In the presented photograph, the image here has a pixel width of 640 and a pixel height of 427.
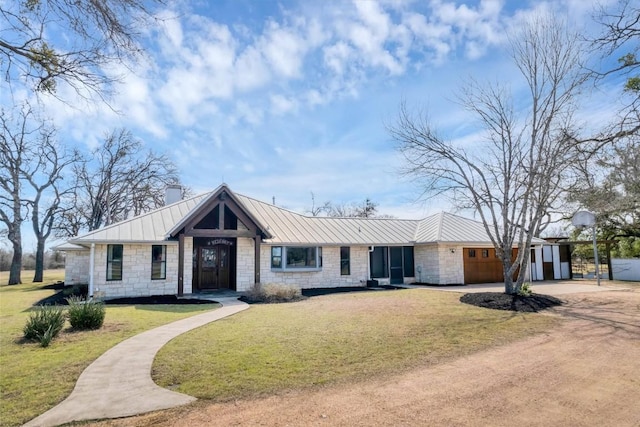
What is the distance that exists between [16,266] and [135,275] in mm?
17322

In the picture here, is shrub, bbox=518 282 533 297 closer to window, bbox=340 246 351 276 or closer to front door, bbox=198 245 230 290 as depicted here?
window, bbox=340 246 351 276

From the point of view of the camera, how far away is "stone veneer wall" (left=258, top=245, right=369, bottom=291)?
1770cm

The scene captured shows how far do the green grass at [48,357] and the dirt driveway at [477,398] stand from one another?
4.60ft

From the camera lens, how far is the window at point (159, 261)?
15.7 m

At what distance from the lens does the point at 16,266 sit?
26.4 meters

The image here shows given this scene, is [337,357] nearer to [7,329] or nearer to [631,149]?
[631,149]

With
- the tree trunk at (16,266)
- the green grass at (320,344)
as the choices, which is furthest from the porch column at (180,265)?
the tree trunk at (16,266)

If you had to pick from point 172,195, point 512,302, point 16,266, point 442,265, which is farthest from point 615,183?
point 16,266

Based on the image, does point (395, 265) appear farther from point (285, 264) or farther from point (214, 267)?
point (214, 267)

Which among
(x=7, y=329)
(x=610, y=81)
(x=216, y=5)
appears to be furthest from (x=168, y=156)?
(x=610, y=81)

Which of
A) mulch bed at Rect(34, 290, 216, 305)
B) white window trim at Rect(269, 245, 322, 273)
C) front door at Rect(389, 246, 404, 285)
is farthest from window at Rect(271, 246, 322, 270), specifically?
mulch bed at Rect(34, 290, 216, 305)

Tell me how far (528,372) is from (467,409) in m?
2.02

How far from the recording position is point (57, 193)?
2984cm

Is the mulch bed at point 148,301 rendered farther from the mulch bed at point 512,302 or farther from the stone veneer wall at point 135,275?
the mulch bed at point 512,302
